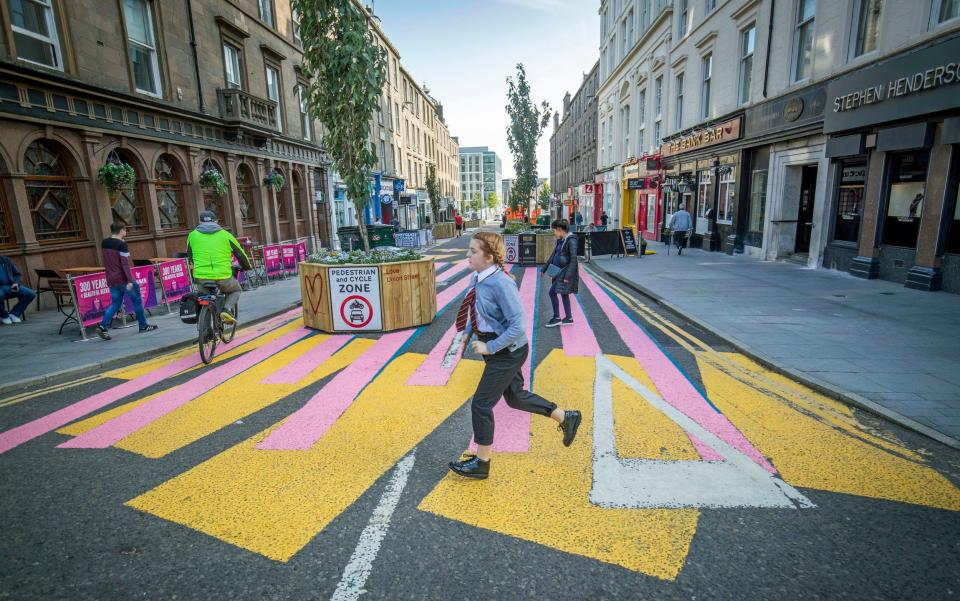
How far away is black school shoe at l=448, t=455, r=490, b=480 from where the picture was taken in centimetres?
368

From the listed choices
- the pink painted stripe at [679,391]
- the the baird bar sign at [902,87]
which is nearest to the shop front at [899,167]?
the the baird bar sign at [902,87]

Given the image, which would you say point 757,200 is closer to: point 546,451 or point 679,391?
point 679,391

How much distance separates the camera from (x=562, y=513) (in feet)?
10.7

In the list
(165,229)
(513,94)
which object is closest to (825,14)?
(165,229)

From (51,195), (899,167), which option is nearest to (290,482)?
(51,195)

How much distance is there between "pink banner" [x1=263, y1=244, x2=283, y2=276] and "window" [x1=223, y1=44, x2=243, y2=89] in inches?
286

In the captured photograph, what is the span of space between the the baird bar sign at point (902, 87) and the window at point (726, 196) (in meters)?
6.24

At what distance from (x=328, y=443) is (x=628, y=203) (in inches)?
1278

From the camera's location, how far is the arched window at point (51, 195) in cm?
1056

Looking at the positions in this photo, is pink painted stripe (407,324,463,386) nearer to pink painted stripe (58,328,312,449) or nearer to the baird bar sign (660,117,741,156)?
pink painted stripe (58,328,312,449)

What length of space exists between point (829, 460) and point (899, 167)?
35.7 feet

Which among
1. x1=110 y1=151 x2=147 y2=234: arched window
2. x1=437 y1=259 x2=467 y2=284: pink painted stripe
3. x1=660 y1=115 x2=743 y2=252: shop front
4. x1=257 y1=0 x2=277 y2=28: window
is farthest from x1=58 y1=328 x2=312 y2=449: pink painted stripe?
x1=257 y1=0 x2=277 y2=28: window

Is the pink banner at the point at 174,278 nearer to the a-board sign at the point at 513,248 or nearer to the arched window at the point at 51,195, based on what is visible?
the arched window at the point at 51,195

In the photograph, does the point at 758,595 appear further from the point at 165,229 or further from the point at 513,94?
the point at 513,94
